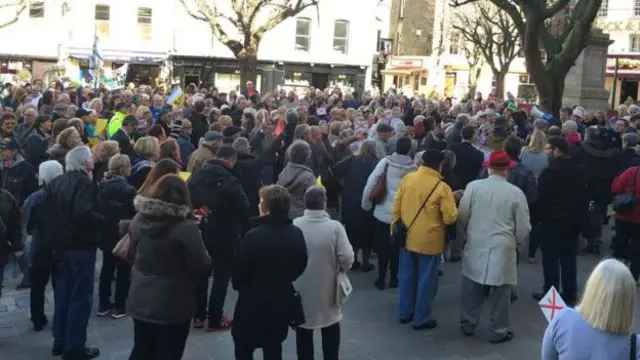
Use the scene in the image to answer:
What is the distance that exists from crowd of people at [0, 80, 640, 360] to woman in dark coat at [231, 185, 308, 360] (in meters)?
0.01

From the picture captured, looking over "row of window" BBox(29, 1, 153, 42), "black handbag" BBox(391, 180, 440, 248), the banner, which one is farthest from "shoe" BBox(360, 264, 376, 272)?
"row of window" BBox(29, 1, 153, 42)

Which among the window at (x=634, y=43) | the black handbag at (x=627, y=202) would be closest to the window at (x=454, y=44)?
the window at (x=634, y=43)

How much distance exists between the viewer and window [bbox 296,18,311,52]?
1687 inches

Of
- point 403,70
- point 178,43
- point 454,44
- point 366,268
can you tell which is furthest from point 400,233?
point 403,70

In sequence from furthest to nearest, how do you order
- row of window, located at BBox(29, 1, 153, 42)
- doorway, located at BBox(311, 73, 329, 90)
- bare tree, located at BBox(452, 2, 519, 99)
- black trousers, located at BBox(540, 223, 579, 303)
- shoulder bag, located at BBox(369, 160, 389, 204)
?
1. doorway, located at BBox(311, 73, 329, 90)
2. row of window, located at BBox(29, 1, 153, 42)
3. bare tree, located at BBox(452, 2, 519, 99)
4. shoulder bag, located at BBox(369, 160, 389, 204)
5. black trousers, located at BBox(540, 223, 579, 303)

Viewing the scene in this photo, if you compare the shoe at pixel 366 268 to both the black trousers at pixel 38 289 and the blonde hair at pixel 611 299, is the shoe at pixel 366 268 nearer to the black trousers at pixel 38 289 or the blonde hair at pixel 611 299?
the black trousers at pixel 38 289

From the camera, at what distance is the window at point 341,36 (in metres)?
43.6

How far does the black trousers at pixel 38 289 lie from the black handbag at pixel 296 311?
8.79 ft

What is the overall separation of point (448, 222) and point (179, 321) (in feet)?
9.84

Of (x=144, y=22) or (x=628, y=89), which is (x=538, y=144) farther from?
(x=628, y=89)

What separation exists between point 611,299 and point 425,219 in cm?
374

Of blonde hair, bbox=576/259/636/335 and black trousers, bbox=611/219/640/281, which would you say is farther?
black trousers, bbox=611/219/640/281

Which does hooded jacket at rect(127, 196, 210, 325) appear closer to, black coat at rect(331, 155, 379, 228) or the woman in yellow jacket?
the woman in yellow jacket

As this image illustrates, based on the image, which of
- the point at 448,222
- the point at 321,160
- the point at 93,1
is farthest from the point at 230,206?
the point at 93,1
